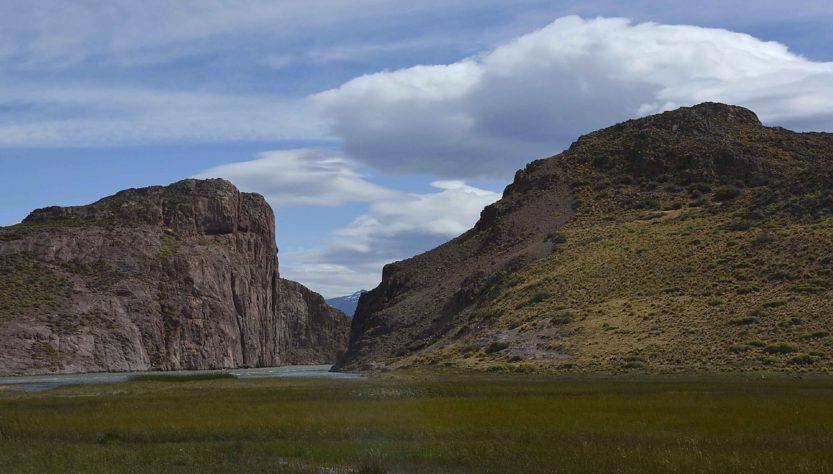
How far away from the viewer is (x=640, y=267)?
98.1m

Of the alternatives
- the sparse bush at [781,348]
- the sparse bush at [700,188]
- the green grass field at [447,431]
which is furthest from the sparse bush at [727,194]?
the green grass field at [447,431]

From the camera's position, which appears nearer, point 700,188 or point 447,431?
point 447,431

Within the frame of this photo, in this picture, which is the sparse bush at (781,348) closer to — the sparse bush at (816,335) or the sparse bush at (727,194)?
the sparse bush at (816,335)

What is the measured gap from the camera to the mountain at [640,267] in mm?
76812

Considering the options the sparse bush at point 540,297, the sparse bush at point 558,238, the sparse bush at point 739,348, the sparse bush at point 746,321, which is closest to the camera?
the sparse bush at point 739,348

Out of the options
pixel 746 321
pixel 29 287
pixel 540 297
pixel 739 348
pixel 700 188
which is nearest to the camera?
pixel 739 348

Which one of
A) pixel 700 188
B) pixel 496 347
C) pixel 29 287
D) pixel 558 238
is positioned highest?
pixel 700 188

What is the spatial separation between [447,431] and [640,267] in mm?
66471

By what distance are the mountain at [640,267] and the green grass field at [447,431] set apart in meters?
21.2

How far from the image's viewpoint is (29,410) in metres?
48.9

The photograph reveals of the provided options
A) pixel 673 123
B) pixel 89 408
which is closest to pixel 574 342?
pixel 89 408

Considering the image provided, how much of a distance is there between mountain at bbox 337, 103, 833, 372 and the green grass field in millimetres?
21155

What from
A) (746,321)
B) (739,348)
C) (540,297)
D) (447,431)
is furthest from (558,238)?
A: (447,431)

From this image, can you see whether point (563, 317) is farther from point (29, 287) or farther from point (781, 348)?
point (29, 287)
